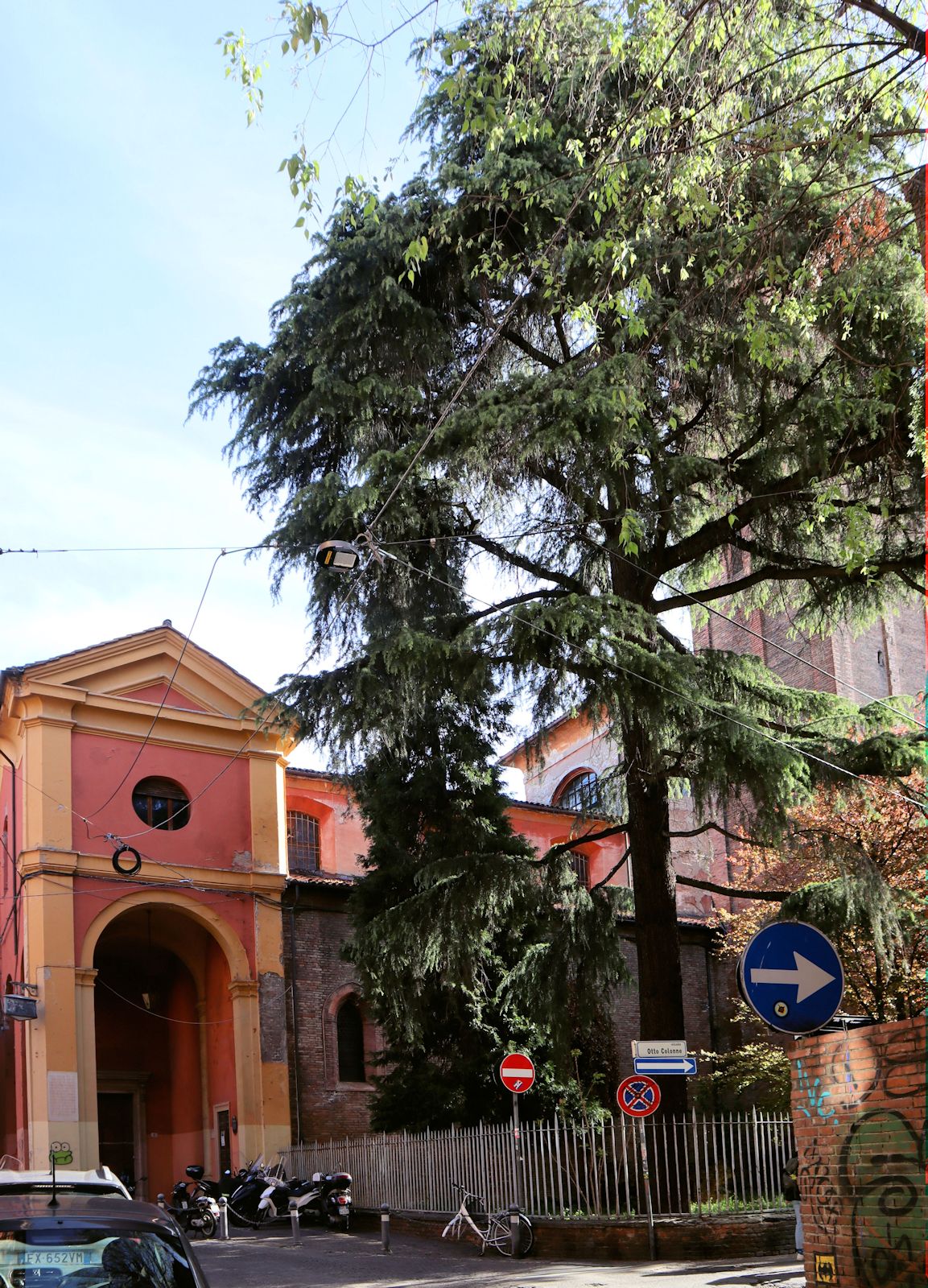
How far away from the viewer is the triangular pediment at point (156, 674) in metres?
25.2

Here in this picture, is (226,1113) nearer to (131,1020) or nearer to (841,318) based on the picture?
(131,1020)

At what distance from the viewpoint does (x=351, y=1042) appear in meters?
27.1

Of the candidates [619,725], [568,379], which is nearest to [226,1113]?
[619,725]

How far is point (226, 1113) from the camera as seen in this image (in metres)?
25.6

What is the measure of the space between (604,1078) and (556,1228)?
7273 mm

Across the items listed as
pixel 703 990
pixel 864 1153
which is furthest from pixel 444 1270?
pixel 703 990

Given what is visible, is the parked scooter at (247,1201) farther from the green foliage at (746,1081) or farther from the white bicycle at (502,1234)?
the green foliage at (746,1081)

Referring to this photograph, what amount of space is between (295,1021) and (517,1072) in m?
11.0

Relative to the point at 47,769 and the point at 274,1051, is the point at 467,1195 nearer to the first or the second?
the point at 274,1051

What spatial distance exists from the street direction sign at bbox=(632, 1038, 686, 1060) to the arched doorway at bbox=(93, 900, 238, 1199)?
41.1 feet

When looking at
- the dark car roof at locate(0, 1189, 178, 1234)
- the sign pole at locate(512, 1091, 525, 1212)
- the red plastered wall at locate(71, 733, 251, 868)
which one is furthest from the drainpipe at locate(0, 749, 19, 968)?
the dark car roof at locate(0, 1189, 178, 1234)

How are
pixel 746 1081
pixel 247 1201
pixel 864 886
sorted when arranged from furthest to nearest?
pixel 746 1081 < pixel 247 1201 < pixel 864 886

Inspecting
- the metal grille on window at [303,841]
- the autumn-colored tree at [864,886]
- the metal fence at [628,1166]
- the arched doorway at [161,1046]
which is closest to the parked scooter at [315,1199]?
the metal fence at [628,1166]

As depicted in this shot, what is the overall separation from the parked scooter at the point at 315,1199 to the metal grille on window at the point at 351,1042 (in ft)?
16.8
